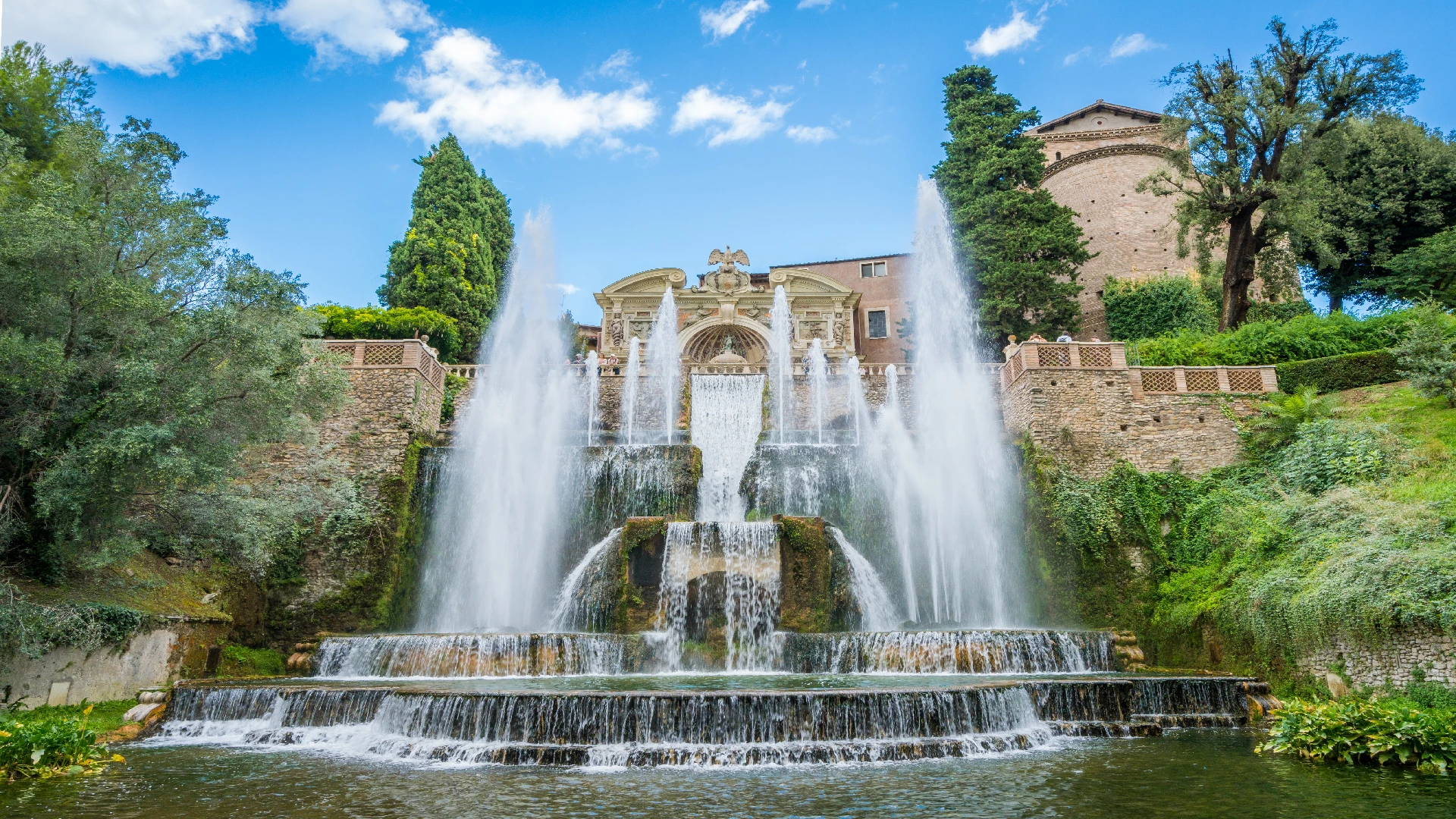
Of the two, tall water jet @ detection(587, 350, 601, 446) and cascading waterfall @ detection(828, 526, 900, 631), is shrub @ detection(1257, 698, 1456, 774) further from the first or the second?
tall water jet @ detection(587, 350, 601, 446)

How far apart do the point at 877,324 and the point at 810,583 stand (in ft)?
86.7

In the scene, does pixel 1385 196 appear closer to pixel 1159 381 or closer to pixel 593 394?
pixel 1159 381

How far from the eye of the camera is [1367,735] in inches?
253

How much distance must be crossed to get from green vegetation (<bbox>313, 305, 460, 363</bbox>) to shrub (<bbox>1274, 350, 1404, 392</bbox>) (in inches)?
891

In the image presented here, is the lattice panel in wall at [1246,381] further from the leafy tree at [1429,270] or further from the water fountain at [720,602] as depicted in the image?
the leafy tree at [1429,270]

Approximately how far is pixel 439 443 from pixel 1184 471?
49.9 feet

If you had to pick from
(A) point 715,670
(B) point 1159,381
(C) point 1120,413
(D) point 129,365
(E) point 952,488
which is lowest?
(A) point 715,670

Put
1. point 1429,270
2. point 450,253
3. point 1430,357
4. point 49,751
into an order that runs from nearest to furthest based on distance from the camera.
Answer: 1. point 49,751
2. point 1430,357
3. point 1429,270
4. point 450,253

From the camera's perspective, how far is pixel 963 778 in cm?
594

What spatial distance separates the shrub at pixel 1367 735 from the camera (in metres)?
6.17

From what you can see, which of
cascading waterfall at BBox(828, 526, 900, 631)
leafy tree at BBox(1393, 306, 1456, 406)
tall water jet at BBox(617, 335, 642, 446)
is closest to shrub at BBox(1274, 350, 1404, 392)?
leafy tree at BBox(1393, 306, 1456, 406)

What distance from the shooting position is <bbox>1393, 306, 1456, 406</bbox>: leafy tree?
13.6 metres

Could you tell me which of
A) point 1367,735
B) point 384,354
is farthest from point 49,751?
point 384,354

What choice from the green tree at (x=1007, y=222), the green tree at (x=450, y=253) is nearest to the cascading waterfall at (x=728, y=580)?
the green tree at (x=1007, y=222)
